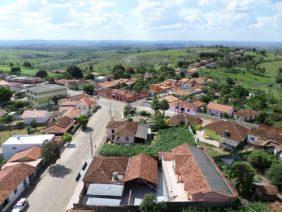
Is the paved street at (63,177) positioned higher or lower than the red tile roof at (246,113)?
higher

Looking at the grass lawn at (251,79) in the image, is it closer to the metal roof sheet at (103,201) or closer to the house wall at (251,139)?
the house wall at (251,139)

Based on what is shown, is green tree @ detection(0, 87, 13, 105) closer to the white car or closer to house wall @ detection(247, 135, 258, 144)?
the white car

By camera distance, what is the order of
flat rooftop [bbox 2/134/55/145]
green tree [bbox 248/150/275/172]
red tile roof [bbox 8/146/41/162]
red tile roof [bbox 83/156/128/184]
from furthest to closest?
flat rooftop [bbox 2/134/55/145] → red tile roof [bbox 8/146/41/162] → green tree [bbox 248/150/275/172] → red tile roof [bbox 83/156/128/184]

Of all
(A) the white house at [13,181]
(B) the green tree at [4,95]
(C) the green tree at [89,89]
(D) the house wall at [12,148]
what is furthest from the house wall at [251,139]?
(B) the green tree at [4,95]

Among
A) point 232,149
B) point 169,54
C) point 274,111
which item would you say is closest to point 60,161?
point 232,149

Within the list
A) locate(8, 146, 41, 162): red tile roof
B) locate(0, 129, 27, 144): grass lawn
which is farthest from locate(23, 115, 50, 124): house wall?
locate(8, 146, 41, 162): red tile roof
